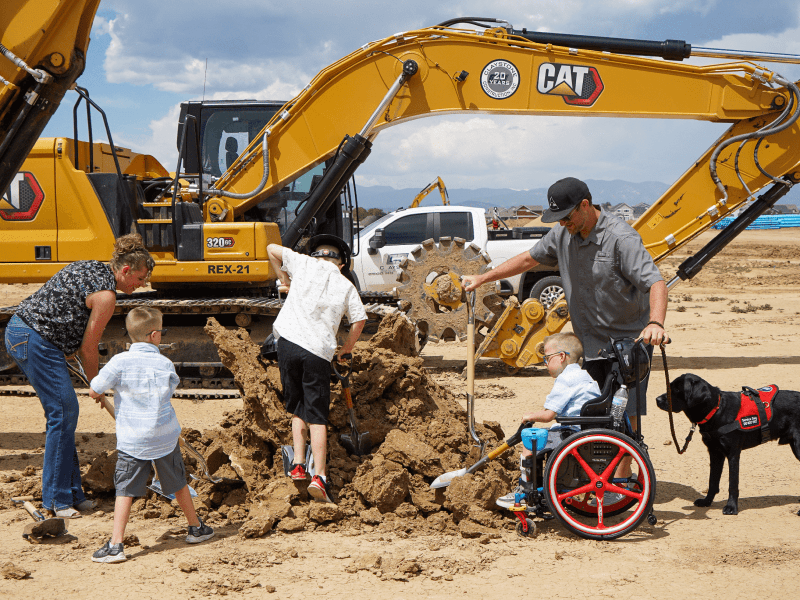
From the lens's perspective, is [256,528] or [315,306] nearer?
[256,528]

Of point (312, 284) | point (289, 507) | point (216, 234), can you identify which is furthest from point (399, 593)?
point (216, 234)

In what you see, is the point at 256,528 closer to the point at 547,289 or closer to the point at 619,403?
the point at 619,403

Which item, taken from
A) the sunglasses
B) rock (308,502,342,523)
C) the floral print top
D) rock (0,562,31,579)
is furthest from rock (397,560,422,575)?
the floral print top

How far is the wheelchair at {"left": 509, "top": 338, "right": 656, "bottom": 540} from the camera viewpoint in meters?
4.29

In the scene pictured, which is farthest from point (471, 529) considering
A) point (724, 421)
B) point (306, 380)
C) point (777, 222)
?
point (777, 222)

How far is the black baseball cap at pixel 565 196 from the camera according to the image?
4.52 metres

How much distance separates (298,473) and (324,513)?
301mm

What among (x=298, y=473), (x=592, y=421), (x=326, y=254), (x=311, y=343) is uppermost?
(x=326, y=254)

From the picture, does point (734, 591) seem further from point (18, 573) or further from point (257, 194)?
point (257, 194)

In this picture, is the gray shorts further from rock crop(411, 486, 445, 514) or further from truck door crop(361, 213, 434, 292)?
truck door crop(361, 213, 434, 292)

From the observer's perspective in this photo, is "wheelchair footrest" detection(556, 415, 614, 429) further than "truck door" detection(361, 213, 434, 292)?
No

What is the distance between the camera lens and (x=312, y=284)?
486 centimetres

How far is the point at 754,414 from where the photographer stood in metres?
5.01

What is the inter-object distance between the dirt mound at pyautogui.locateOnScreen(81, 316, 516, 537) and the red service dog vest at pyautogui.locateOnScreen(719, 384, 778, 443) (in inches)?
58.9
